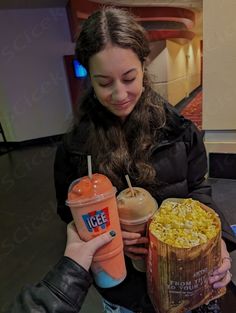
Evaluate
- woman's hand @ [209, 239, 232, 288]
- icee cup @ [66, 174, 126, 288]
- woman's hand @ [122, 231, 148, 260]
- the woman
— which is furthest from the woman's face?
woman's hand @ [209, 239, 232, 288]

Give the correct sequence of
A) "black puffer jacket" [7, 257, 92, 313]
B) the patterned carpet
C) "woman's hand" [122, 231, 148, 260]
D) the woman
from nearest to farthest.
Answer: "black puffer jacket" [7, 257, 92, 313] < "woman's hand" [122, 231, 148, 260] < the woman < the patterned carpet

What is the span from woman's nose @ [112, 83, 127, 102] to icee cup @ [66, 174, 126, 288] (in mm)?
293

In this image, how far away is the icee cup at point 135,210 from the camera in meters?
0.66

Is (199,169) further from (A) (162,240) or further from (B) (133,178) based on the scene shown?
(A) (162,240)

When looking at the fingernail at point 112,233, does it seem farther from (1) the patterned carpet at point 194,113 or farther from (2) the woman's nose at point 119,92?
(1) the patterned carpet at point 194,113

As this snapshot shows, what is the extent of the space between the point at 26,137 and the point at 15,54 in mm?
1597

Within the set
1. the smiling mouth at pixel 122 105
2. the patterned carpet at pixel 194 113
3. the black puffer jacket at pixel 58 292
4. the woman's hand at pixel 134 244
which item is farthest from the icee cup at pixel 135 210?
the patterned carpet at pixel 194 113

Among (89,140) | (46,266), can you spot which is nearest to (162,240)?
(89,140)

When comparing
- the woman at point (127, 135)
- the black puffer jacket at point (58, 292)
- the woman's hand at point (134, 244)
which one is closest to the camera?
the black puffer jacket at point (58, 292)

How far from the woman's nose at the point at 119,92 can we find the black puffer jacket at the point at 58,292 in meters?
0.50

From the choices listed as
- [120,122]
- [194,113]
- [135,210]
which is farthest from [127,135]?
[194,113]

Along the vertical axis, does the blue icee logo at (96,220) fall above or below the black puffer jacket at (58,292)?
above

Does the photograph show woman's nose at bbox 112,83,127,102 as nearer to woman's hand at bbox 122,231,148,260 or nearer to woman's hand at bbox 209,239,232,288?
woman's hand at bbox 122,231,148,260

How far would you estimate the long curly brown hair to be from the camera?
796mm
